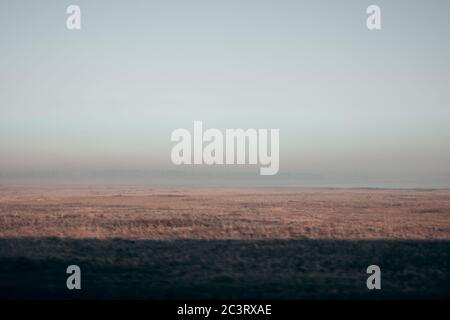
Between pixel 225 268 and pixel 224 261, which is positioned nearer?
pixel 225 268

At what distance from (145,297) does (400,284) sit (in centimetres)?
728

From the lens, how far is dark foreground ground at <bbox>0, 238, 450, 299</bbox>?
43.3ft

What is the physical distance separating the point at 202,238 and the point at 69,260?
24.5 ft

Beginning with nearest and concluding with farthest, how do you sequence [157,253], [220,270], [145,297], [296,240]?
1. [145,297]
2. [220,270]
3. [157,253]
4. [296,240]

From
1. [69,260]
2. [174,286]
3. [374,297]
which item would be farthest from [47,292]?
[374,297]

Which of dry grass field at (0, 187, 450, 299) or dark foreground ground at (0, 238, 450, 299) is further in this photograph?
dry grass field at (0, 187, 450, 299)

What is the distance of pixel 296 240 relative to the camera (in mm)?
22422

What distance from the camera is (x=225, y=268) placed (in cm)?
1622

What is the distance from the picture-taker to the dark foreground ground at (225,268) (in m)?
13.2

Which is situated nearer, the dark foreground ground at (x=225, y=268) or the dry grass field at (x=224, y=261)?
the dark foreground ground at (x=225, y=268)
